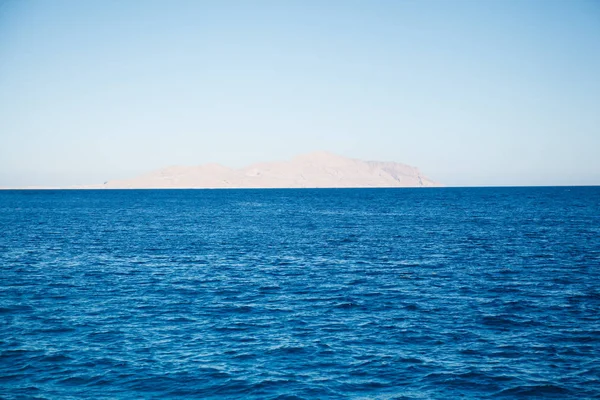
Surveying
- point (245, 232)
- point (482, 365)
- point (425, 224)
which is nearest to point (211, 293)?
point (482, 365)

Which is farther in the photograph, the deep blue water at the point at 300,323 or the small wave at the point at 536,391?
the deep blue water at the point at 300,323

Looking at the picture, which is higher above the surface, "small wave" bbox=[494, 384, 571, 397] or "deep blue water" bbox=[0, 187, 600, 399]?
"deep blue water" bbox=[0, 187, 600, 399]

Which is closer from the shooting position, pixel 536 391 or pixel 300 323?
pixel 536 391

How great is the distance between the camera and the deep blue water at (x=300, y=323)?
734 inches

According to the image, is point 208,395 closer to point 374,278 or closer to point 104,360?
point 104,360

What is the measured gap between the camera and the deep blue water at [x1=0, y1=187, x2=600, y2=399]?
18.6 meters

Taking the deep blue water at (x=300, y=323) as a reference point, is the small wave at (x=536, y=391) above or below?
below

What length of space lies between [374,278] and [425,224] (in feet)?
160

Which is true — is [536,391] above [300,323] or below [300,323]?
below

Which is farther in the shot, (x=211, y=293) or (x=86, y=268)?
(x=86, y=268)

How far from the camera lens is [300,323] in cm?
2591

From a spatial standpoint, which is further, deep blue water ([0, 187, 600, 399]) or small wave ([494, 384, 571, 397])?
deep blue water ([0, 187, 600, 399])

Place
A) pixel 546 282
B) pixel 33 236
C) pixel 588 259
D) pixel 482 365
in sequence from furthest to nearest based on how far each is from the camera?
pixel 33 236, pixel 588 259, pixel 546 282, pixel 482 365

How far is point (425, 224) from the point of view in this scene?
83.9 metres
